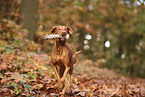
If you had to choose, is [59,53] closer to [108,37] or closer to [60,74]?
[60,74]

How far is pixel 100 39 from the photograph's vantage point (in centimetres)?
2222

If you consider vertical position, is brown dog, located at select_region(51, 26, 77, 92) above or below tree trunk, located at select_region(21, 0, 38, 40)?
below

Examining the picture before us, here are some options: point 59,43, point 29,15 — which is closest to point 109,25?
point 29,15

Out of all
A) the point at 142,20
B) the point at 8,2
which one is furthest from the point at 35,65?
the point at 142,20

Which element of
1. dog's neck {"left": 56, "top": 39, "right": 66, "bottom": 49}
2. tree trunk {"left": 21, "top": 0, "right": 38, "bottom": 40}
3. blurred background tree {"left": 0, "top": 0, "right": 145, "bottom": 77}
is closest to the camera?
dog's neck {"left": 56, "top": 39, "right": 66, "bottom": 49}

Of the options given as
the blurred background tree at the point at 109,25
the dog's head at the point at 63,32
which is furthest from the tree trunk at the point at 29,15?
the dog's head at the point at 63,32

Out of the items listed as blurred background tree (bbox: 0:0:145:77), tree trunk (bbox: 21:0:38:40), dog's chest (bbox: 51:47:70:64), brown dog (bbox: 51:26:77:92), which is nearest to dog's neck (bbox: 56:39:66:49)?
brown dog (bbox: 51:26:77:92)

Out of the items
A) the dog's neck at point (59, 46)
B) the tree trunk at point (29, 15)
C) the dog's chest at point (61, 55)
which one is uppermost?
the tree trunk at point (29, 15)

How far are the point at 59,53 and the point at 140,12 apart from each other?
14.1 m

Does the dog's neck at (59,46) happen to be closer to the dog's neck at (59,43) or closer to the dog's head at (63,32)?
the dog's neck at (59,43)

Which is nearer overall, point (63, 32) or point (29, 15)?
point (63, 32)

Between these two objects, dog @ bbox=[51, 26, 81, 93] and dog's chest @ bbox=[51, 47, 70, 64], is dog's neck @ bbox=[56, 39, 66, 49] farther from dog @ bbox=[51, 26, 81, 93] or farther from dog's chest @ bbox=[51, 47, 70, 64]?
dog's chest @ bbox=[51, 47, 70, 64]

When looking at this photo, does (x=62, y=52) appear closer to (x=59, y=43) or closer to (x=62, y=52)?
(x=62, y=52)

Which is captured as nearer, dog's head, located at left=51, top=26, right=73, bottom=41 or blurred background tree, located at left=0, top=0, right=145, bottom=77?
dog's head, located at left=51, top=26, right=73, bottom=41
